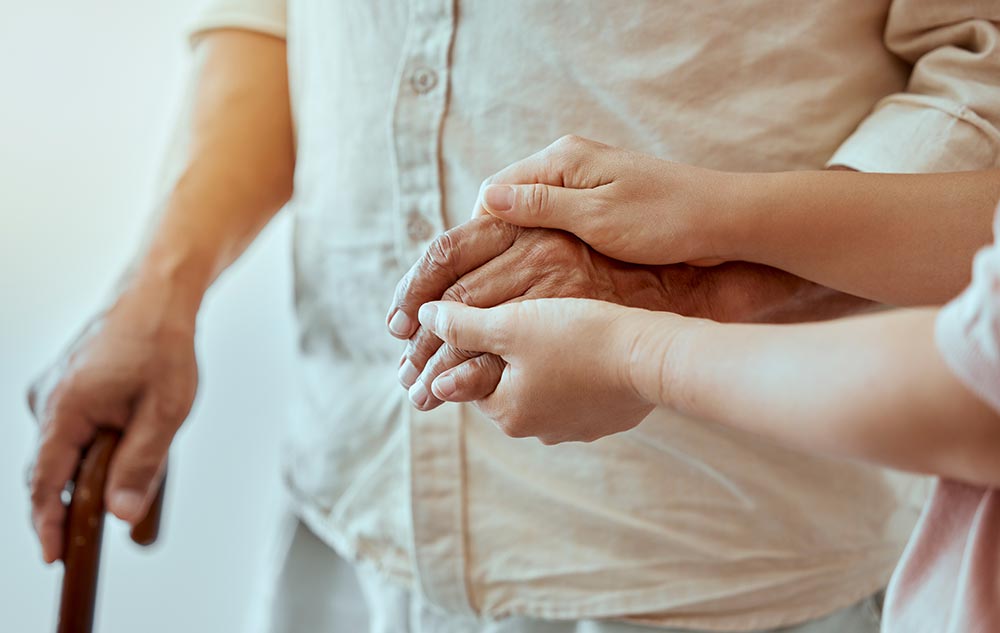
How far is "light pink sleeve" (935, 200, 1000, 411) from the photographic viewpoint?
1.15 ft

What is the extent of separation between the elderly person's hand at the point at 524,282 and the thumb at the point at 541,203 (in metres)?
0.02

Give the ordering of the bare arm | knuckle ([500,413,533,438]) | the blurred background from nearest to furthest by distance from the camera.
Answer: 1. knuckle ([500,413,533,438])
2. the bare arm
3. the blurred background

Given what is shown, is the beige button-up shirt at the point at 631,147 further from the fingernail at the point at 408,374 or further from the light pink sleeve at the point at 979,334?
the light pink sleeve at the point at 979,334

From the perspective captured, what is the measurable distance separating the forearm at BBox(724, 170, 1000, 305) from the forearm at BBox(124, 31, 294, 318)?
1.64 feet

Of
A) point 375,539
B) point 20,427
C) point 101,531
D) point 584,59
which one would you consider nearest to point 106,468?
point 101,531

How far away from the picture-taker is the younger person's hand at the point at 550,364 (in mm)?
496

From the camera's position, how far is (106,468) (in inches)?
31.4

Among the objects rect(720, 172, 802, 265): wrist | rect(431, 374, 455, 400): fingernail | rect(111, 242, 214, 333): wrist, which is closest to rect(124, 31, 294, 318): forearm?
rect(111, 242, 214, 333): wrist

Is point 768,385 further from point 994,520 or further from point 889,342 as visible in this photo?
point 994,520

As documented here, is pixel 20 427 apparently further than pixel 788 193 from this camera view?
Yes

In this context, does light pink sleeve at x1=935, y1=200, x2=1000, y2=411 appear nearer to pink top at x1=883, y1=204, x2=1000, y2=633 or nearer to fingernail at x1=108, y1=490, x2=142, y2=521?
pink top at x1=883, y1=204, x2=1000, y2=633

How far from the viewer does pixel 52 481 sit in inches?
31.0

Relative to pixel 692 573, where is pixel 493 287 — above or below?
above

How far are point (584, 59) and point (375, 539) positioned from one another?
430 mm
